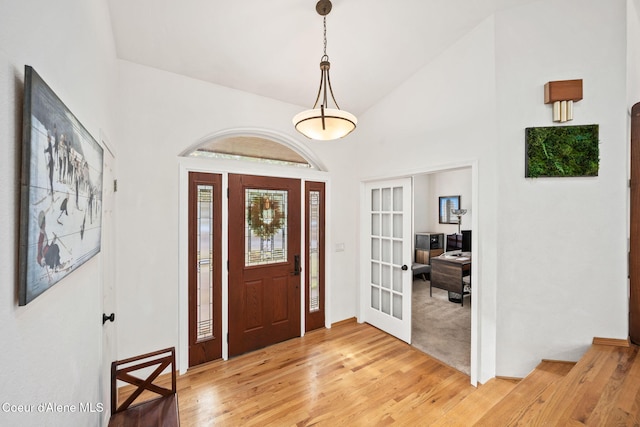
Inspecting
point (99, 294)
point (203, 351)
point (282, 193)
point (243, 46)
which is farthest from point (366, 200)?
point (99, 294)

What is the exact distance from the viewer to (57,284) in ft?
3.06

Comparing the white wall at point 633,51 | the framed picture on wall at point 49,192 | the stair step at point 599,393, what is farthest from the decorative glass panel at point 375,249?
the framed picture on wall at point 49,192

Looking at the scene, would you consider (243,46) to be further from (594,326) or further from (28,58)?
(594,326)

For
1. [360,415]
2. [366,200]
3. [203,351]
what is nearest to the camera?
[360,415]

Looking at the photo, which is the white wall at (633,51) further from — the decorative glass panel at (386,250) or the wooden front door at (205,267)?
the wooden front door at (205,267)

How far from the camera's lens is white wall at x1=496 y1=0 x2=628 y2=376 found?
2.16 metres

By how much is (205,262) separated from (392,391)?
223cm

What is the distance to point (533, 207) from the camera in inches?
92.4

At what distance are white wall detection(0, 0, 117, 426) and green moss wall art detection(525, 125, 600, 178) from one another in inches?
120

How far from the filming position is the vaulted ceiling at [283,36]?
212 centimetres

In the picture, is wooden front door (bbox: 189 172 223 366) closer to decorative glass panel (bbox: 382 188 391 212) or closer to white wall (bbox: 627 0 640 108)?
decorative glass panel (bbox: 382 188 391 212)

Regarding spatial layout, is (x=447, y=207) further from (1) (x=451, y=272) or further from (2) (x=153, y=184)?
(2) (x=153, y=184)

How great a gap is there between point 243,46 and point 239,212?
165 centimetres

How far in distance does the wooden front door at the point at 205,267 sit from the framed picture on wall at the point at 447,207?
225 inches
